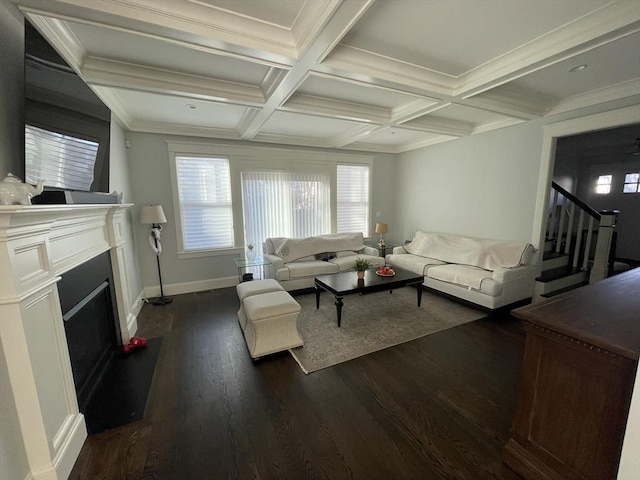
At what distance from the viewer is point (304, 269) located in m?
4.03

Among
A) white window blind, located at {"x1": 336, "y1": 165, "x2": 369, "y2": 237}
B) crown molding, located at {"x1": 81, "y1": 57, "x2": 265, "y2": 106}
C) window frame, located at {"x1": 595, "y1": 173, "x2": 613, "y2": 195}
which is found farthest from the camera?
window frame, located at {"x1": 595, "y1": 173, "x2": 613, "y2": 195}

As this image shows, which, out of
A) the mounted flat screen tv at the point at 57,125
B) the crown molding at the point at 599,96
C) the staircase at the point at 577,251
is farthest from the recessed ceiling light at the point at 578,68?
the mounted flat screen tv at the point at 57,125

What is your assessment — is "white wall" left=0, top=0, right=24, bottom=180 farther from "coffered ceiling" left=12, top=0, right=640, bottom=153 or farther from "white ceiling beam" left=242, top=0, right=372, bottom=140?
"white ceiling beam" left=242, top=0, right=372, bottom=140

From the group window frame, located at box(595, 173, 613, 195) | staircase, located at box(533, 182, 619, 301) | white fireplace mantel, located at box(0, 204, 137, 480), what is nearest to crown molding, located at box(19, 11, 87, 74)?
white fireplace mantel, located at box(0, 204, 137, 480)

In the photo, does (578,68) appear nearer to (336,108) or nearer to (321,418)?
(336,108)

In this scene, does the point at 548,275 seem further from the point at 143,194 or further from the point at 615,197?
the point at 143,194

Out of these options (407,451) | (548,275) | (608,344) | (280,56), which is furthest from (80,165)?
(548,275)

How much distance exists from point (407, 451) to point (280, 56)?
277 cm

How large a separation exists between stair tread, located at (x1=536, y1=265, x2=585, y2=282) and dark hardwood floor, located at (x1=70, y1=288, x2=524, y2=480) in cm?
158

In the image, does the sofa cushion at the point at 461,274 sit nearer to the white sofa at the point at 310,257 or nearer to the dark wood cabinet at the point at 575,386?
the white sofa at the point at 310,257

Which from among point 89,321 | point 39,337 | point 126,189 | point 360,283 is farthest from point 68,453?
point 126,189

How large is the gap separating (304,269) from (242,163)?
6.90 feet

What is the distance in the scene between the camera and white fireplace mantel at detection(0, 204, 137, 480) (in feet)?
3.77

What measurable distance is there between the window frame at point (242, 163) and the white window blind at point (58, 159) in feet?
6.83
